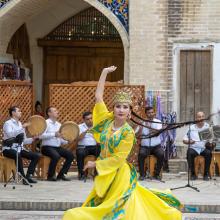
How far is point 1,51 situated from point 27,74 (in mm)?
2538

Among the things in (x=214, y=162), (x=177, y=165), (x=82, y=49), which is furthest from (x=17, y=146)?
(x=82, y=49)

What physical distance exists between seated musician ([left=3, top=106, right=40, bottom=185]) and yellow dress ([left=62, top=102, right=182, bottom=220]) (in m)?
7.07

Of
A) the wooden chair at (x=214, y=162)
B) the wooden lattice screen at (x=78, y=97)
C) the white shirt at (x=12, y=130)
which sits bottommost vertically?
the wooden chair at (x=214, y=162)

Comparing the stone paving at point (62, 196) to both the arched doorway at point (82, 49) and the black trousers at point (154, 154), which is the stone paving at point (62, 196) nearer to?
the black trousers at point (154, 154)

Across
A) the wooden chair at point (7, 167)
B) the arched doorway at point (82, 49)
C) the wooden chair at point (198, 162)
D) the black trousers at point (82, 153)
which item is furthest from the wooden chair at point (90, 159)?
the arched doorway at point (82, 49)

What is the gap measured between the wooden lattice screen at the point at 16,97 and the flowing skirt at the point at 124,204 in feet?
28.7

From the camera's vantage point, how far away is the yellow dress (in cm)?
880

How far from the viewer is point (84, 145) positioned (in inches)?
690

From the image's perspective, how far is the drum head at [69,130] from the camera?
56.4ft

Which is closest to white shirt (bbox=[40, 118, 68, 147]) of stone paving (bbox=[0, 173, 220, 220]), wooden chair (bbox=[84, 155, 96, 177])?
wooden chair (bbox=[84, 155, 96, 177])

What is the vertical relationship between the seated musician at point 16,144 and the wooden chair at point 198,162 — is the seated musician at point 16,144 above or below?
above

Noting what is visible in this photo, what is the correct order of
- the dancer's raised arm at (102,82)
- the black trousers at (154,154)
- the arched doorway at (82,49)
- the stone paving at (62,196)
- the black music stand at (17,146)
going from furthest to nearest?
the arched doorway at (82,49)
the black trousers at (154,154)
the black music stand at (17,146)
the stone paving at (62,196)
the dancer's raised arm at (102,82)

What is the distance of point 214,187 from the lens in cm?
1620

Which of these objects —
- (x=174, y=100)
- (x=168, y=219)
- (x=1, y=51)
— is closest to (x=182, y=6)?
(x=174, y=100)
